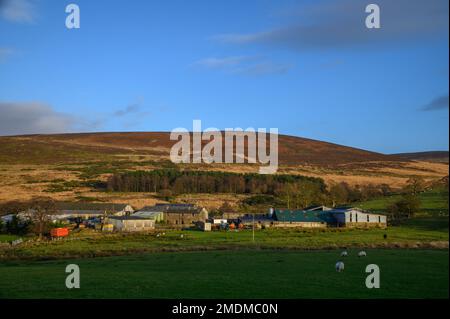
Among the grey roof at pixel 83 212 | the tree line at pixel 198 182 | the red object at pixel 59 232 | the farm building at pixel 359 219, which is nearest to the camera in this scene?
the red object at pixel 59 232

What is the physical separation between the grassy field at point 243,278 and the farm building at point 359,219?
3695 centimetres

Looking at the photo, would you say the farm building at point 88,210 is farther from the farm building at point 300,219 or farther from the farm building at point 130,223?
the farm building at point 300,219

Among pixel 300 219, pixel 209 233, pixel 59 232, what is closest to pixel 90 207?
pixel 59 232

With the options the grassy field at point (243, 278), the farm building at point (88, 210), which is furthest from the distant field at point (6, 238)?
the grassy field at point (243, 278)

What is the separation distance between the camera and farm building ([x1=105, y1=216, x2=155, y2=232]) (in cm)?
7025

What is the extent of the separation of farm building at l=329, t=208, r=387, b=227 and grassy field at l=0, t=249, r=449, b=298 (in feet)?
121

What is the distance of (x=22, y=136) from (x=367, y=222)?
519 ft

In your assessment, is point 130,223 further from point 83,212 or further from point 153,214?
point 83,212

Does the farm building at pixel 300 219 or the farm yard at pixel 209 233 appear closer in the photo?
the farm yard at pixel 209 233

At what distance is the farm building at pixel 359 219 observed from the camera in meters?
68.5

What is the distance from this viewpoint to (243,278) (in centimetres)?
2288

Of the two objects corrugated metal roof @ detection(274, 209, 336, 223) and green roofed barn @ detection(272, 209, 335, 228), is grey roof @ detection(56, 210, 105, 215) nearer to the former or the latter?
green roofed barn @ detection(272, 209, 335, 228)

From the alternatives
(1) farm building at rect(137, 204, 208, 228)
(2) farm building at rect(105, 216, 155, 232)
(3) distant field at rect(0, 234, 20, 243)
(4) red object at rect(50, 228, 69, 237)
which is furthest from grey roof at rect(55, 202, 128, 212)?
(4) red object at rect(50, 228, 69, 237)

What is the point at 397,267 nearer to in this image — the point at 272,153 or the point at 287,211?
the point at 287,211
